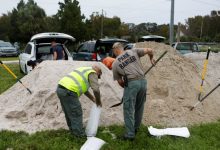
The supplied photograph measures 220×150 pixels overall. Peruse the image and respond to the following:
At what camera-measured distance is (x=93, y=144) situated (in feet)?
22.8

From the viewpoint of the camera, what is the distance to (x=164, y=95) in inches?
401

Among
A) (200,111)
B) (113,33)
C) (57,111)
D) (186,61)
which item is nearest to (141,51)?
(57,111)

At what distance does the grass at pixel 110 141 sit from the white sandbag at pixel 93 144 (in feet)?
0.35

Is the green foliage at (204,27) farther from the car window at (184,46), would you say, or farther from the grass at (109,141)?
the grass at (109,141)

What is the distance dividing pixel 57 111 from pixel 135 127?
69.1 inches

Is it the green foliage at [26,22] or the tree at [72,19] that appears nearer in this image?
the tree at [72,19]

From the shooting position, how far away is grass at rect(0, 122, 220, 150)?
707 centimetres

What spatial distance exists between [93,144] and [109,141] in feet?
1.73

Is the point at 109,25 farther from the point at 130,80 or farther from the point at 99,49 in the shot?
the point at 130,80

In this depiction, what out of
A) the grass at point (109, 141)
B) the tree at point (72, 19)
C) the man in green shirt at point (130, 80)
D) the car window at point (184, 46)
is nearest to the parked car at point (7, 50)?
the tree at point (72, 19)

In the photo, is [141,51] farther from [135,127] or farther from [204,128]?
[204,128]

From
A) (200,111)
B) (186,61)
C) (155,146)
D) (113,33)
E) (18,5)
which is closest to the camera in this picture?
(155,146)

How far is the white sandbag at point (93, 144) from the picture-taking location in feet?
22.4

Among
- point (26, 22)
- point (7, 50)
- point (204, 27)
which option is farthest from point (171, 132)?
point (204, 27)
